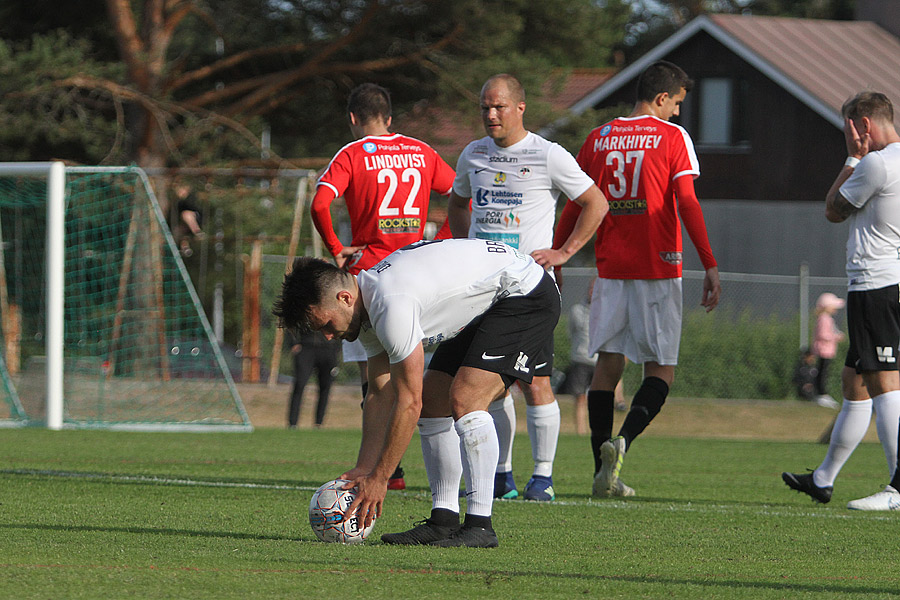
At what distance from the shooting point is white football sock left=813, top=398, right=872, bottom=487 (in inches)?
294

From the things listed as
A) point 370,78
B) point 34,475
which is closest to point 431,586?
point 34,475

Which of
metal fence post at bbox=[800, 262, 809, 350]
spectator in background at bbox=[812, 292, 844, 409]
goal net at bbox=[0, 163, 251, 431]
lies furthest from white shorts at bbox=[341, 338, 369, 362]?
metal fence post at bbox=[800, 262, 809, 350]

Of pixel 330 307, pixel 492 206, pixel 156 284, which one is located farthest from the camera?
pixel 156 284

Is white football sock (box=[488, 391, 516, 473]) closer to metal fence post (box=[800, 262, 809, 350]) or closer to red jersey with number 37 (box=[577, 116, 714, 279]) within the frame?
red jersey with number 37 (box=[577, 116, 714, 279])

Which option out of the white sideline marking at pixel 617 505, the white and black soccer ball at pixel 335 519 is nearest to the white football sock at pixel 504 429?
the white sideline marking at pixel 617 505

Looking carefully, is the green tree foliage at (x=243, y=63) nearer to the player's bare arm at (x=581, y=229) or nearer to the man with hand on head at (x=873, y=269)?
the player's bare arm at (x=581, y=229)

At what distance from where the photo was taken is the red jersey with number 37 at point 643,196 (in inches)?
308

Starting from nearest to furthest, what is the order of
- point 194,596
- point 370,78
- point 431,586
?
1. point 194,596
2. point 431,586
3. point 370,78

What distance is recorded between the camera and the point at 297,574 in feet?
14.9

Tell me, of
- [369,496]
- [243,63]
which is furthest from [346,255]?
[243,63]

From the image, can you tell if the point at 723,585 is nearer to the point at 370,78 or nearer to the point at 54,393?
the point at 54,393

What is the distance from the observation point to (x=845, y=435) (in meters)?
7.47

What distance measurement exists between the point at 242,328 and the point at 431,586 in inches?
692

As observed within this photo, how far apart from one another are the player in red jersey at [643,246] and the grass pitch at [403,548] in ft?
2.36
